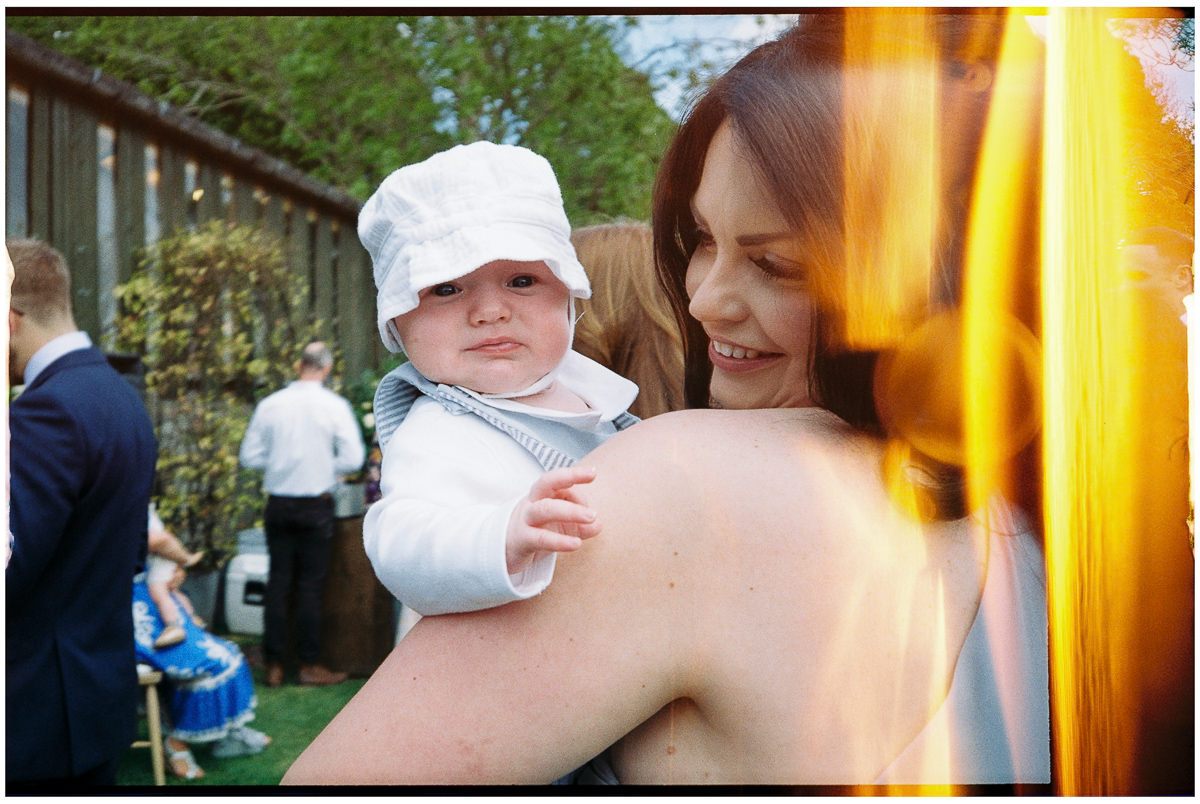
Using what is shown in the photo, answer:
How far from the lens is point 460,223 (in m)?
1.37

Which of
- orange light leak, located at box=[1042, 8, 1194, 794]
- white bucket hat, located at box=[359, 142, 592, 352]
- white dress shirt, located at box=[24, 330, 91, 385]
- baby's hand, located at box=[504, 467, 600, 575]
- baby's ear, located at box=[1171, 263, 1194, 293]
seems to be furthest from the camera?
white dress shirt, located at box=[24, 330, 91, 385]

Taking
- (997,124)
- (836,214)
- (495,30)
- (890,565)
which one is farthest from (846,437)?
(495,30)

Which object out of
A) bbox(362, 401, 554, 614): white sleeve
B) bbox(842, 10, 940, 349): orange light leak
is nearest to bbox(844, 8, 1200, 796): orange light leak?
bbox(842, 10, 940, 349): orange light leak

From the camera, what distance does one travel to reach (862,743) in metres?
1.29

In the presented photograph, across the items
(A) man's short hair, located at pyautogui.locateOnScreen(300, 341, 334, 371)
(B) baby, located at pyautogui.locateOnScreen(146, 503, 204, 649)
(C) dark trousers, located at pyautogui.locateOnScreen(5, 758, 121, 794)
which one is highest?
(A) man's short hair, located at pyautogui.locateOnScreen(300, 341, 334, 371)

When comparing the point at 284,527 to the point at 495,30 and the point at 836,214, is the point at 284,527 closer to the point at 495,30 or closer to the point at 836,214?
the point at 495,30

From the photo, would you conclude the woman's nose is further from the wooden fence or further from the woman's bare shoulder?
the wooden fence

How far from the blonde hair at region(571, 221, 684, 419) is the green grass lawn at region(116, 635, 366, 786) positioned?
624 millimetres

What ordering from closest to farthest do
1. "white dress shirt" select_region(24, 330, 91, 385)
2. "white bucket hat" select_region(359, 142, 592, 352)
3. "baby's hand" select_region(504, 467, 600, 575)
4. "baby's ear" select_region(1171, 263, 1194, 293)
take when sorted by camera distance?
"baby's hand" select_region(504, 467, 600, 575), "white bucket hat" select_region(359, 142, 592, 352), "baby's ear" select_region(1171, 263, 1194, 293), "white dress shirt" select_region(24, 330, 91, 385)

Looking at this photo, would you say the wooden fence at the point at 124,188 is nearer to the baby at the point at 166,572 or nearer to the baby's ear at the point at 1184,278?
the baby at the point at 166,572

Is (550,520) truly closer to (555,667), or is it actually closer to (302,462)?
(555,667)

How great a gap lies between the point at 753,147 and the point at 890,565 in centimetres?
54

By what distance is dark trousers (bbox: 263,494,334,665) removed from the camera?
181 cm

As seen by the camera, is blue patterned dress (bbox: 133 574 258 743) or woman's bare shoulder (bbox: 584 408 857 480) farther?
blue patterned dress (bbox: 133 574 258 743)
